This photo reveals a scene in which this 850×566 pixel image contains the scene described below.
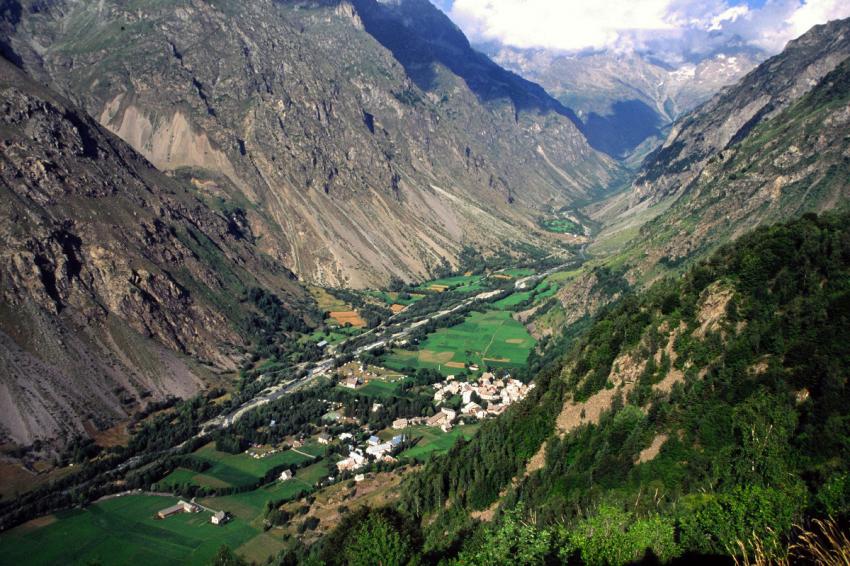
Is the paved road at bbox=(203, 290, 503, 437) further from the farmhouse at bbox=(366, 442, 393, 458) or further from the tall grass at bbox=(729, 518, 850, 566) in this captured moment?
the tall grass at bbox=(729, 518, 850, 566)

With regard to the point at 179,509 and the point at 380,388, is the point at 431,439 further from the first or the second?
the point at 179,509

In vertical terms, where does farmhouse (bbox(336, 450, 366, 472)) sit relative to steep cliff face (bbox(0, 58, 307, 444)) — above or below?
below

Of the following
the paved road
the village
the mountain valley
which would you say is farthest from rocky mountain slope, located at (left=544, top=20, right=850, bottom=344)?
the paved road

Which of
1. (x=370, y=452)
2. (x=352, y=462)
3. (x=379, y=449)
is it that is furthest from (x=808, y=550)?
(x=379, y=449)

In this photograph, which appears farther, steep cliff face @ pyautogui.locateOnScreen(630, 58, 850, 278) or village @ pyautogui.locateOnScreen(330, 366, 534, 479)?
steep cliff face @ pyautogui.locateOnScreen(630, 58, 850, 278)

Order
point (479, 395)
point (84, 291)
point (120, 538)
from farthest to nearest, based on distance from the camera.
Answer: point (84, 291) < point (479, 395) < point (120, 538)

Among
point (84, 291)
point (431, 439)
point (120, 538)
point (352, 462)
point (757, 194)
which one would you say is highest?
point (757, 194)

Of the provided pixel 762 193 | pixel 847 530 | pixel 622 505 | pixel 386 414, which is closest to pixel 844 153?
pixel 762 193
